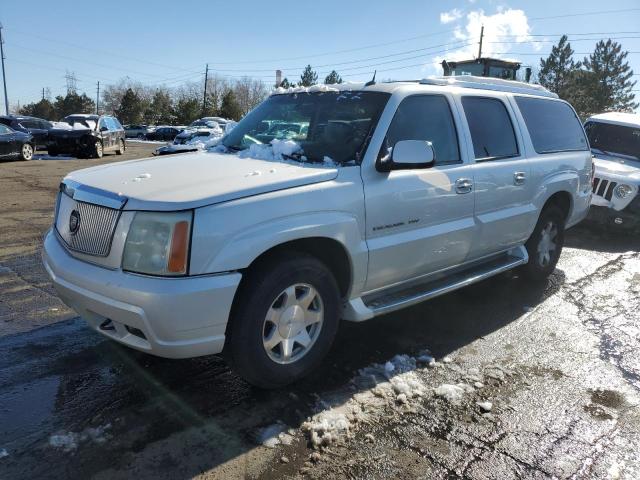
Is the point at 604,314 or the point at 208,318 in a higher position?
the point at 208,318

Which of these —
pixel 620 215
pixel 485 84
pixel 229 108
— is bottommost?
pixel 620 215

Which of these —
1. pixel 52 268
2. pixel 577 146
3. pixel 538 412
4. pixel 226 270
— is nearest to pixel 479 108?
pixel 577 146

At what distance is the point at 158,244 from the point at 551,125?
4531 millimetres

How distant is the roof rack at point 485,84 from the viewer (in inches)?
173

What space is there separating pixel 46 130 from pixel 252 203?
2207 centimetres

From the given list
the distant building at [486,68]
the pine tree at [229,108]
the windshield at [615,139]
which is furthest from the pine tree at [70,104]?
the windshield at [615,139]

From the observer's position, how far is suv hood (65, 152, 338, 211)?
9.09 feet

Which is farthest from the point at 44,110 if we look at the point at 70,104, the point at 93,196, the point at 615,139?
the point at 93,196

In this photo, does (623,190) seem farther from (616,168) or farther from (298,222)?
(298,222)

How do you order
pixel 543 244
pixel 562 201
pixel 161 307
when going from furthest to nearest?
1. pixel 562 201
2. pixel 543 244
3. pixel 161 307

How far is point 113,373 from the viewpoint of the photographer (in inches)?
135

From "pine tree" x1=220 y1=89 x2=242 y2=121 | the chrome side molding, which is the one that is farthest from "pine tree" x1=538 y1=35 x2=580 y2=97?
the chrome side molding

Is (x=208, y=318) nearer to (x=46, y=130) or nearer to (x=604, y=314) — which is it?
(x=604, y=314)

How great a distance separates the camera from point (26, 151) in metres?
18.2
